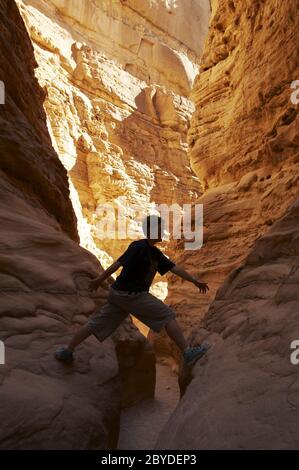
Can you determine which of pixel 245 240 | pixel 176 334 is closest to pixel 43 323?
pixel 176 334

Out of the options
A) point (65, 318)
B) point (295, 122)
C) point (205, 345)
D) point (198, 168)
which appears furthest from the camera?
point (198, 168)

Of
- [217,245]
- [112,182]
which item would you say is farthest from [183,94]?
[217,245]

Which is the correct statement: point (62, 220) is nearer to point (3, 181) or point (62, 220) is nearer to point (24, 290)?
point (3, 181)

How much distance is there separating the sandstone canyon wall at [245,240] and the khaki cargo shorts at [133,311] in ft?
1.82

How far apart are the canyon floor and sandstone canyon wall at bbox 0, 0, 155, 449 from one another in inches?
7.4

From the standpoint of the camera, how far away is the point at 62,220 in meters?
6.93

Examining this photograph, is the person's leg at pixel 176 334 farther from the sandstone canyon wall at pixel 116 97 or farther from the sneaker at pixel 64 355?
the sandstone canyon wall at pixel 116 97

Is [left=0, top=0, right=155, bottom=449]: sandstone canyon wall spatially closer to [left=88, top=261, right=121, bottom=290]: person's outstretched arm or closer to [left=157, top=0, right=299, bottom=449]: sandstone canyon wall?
[left=88, top=261, right=121, bottom=290]: person's outstretched arm

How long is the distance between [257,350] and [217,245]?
23.0 feet

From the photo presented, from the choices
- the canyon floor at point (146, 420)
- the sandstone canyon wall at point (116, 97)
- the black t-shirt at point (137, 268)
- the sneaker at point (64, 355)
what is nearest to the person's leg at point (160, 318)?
the black t-shirt at point (137, 268)

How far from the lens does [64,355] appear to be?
312 cm

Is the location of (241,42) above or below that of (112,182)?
above

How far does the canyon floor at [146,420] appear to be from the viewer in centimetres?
362

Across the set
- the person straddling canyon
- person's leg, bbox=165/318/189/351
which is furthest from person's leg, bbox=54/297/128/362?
person's leg, bbox=165/318/189/351
